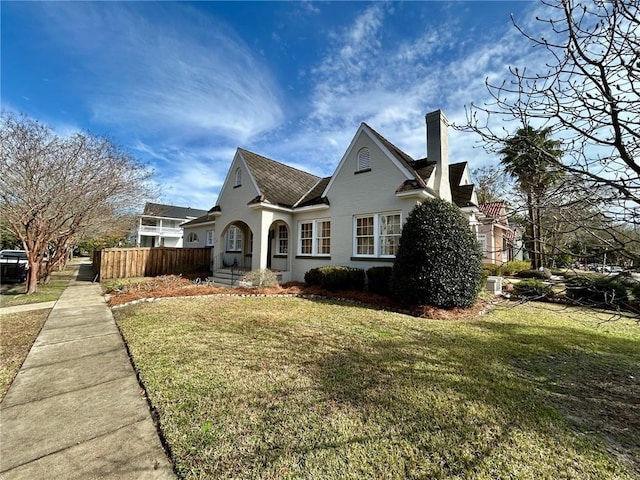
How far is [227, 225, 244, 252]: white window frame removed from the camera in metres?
19.4

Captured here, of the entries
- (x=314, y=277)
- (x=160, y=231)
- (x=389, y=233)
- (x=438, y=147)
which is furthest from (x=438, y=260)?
(x=160, y=231)

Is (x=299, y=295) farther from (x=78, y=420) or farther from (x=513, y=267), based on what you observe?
(x=513, y=267)

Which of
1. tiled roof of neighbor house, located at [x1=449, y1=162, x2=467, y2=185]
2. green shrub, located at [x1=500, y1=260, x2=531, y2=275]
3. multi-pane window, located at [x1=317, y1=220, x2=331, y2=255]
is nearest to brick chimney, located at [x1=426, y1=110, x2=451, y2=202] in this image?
tiled roof of neighbor house, located at [x1=449, y1=162, x2=467, y2=185]

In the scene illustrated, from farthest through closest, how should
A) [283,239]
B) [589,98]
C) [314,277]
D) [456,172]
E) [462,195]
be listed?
[456,172] → [283,239] → [462,195] → [314,277] → [589,98]

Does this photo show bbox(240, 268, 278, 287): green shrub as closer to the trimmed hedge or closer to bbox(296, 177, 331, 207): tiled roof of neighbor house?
the trimmed hedge

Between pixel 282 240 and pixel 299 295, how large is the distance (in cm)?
561

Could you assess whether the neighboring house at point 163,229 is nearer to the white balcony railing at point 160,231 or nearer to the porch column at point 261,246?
the white balcony railing at point 160,231

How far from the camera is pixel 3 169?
1045cm

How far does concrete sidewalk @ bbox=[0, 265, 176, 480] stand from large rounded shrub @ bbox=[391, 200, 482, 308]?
788cm

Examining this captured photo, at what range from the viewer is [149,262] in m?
18.0

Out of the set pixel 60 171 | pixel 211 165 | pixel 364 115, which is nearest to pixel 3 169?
pixel 60 171

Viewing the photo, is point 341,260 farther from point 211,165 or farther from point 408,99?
point 211,165

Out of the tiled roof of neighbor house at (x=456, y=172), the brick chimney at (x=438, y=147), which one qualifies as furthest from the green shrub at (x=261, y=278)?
the tiled roof of neighbor house at (x=456, y=172)

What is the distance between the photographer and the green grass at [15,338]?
4.28 metres
